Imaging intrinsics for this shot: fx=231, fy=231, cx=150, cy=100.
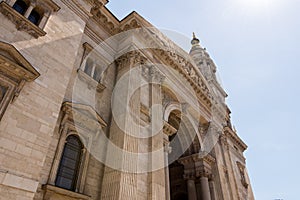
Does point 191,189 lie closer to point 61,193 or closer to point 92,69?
point 92,69

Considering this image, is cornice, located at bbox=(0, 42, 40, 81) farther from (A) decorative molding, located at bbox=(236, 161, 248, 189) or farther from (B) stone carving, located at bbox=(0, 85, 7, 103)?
(A) decorative molding, located at bbox=(236, 161, 248, 189)

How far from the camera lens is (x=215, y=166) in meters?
16.4

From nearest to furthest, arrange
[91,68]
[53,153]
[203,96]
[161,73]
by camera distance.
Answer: [53,153]
[91,68]
[161,73]
[203,96]

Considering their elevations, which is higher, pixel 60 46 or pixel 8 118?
pixel 60 46

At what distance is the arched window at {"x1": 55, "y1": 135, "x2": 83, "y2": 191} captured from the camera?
764 cm

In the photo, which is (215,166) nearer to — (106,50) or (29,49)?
(106,50)

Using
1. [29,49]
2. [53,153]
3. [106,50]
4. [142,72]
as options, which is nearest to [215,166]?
[142,72]

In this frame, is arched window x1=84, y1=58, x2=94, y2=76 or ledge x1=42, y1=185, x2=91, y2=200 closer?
ledge x1=42, y1=185, x2=91, y2=200

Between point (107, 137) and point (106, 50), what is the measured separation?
480 cm

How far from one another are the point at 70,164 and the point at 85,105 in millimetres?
2194

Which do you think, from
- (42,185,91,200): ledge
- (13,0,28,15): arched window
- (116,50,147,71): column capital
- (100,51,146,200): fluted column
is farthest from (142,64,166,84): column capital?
(42,185,91,200): ledge

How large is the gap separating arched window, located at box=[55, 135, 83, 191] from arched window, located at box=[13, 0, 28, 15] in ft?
16.2

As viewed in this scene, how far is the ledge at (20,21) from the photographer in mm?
7477

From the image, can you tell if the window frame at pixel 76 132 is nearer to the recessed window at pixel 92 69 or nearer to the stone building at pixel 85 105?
the stone building at pixel 85 105
